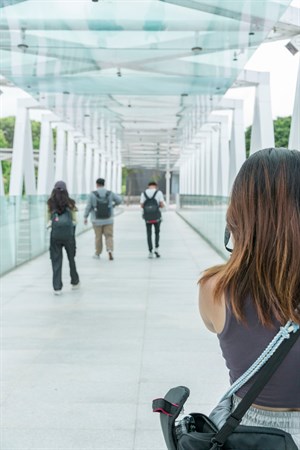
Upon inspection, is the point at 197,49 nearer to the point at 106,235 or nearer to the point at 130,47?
the point at 130,47

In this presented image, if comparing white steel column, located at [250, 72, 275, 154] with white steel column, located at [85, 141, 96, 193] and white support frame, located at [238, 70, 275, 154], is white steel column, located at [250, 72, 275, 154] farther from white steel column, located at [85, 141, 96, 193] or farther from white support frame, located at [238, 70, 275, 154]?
white steel column, located at [85, 141, 96, 193]

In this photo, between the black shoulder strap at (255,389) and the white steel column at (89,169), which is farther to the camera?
the white steel column at (89,169)

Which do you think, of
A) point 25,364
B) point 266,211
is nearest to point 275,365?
point 266,211

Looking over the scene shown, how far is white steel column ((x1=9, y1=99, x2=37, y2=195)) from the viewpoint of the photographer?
1698 cm

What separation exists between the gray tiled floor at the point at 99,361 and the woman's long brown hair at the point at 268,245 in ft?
7.26

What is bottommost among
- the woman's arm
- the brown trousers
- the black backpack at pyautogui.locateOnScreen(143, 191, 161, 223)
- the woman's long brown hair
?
the brown trousers

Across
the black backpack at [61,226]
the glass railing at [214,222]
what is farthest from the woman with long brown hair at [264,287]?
the glass railing at [214,222]

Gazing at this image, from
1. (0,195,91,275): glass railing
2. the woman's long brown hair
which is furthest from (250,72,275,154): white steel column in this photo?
the woman's long brown hair

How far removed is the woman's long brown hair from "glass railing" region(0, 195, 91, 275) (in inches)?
367

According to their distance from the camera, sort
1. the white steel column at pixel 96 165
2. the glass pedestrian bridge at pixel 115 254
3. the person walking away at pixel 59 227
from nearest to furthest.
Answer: the glass pedestrian bridge at pixel 115 254 → the person walking away at pixel 59 227 → the white steel column at pixel 96 165

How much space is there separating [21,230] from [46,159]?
8.68m

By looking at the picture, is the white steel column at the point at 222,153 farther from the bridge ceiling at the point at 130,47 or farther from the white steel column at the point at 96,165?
the white steel column at the point at 96,165

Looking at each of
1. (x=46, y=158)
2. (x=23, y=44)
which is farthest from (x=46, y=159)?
(x=23, y=44)

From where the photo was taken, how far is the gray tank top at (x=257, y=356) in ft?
5.27
